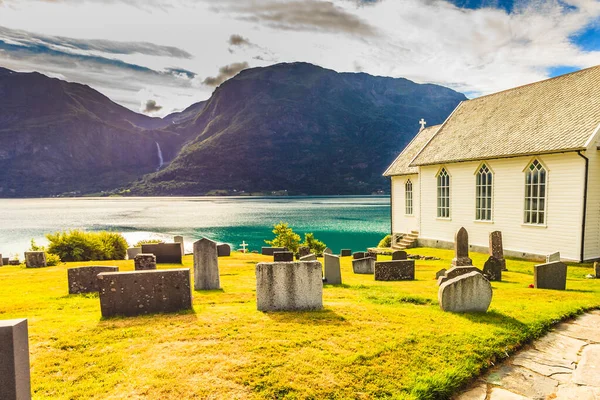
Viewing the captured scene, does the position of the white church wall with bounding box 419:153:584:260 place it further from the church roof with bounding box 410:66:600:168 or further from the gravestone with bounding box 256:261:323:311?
the gravestone with bounding box 256:261:323:311

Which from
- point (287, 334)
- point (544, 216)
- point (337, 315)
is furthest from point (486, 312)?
point (544, 216)

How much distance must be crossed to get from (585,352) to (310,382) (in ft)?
18.4

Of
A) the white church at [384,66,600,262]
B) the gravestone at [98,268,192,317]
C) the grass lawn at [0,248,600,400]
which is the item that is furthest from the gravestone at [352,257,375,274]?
the gravestone at [98,268,192,317]

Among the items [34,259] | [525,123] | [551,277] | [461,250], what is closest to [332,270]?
[461,250]

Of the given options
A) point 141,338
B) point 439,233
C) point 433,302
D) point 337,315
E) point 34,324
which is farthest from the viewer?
point 439,233

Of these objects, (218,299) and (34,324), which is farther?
(218,299)

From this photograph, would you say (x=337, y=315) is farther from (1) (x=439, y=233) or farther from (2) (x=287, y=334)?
(1) (x=439, y=233)

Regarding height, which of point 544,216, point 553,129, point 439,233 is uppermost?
Answer: point 553,129

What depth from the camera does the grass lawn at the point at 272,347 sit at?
16.0 feet

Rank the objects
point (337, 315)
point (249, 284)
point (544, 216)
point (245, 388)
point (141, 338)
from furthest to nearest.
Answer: point (544, 216), point (249, 284), point (337, 315), point (141, 338), point (245, 388)

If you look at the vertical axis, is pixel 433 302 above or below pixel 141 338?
below

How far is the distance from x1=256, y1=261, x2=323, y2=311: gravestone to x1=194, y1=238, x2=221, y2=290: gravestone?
340 cm

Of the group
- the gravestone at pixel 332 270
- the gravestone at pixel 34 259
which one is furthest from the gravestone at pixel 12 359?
the gravestone at pixel 34 259

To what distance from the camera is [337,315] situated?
7801mm
